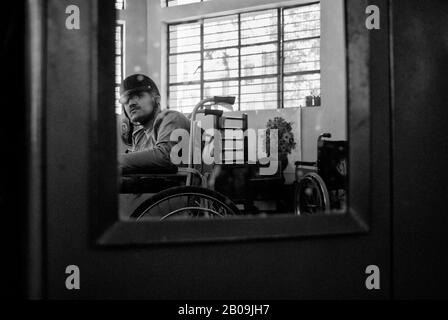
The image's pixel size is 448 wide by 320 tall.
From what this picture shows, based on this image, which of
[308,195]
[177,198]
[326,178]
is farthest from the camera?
[308,195]

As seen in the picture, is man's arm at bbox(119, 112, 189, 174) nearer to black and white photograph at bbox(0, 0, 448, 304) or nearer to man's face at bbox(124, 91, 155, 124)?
man's face at bbox(124, 91, 155, 124)

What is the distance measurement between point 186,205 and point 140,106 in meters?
0.69

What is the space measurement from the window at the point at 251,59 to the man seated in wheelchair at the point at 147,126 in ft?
12.8

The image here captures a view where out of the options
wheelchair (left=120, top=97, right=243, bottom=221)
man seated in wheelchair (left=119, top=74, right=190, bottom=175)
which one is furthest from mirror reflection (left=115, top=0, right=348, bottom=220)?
wheelchair (left=120, top=97, right=243, bottom=221)

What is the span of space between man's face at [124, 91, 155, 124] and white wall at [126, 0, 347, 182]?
322 centimetres

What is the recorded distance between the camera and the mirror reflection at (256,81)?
3.75 m

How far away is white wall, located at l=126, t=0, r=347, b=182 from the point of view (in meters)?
5.47

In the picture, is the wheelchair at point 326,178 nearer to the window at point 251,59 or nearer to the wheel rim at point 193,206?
the wheel rim at point 193,206

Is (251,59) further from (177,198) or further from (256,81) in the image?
(177,198)

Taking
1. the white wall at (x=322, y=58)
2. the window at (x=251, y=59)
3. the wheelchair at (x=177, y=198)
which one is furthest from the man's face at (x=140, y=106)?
the window at (x=251, y=59)

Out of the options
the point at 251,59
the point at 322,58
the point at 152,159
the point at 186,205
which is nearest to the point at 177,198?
the point at 186,205

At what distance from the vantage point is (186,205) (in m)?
1.69

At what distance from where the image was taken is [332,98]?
18.1 feet

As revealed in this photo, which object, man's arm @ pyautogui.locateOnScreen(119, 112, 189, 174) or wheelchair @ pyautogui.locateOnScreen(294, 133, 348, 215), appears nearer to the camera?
man's arm @ pyautogui.locateOnScreen(119, 112, 189, 174)
